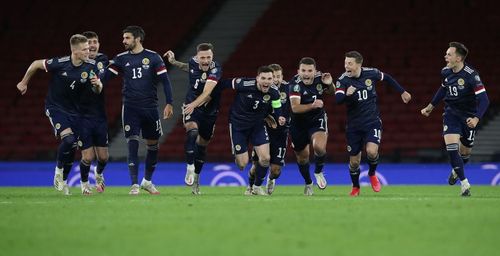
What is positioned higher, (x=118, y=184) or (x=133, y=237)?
(x=133, y=237)

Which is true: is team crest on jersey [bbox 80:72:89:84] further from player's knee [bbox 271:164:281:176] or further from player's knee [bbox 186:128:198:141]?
player's knee [bbox 271:164:281:176]

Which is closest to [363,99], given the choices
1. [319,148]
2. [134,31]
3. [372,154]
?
[372,154]

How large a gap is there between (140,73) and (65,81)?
1157 mm

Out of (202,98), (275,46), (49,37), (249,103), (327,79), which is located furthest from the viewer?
(49,37)

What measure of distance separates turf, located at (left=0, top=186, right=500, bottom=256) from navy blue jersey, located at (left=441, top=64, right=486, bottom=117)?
2766 mm

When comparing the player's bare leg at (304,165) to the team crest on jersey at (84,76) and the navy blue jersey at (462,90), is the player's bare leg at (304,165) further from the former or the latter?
the team crest on jersey at (84,76)

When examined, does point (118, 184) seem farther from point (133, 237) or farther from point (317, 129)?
point (133, 237)

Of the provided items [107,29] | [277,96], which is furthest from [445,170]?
[107,29]

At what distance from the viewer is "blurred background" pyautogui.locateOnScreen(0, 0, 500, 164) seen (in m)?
26.4

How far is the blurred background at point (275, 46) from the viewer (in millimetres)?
26359

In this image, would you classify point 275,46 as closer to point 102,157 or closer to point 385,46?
point 385,46

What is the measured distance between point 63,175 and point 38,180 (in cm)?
822

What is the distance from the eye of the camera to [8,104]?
28.6m

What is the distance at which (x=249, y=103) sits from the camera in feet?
50.5
